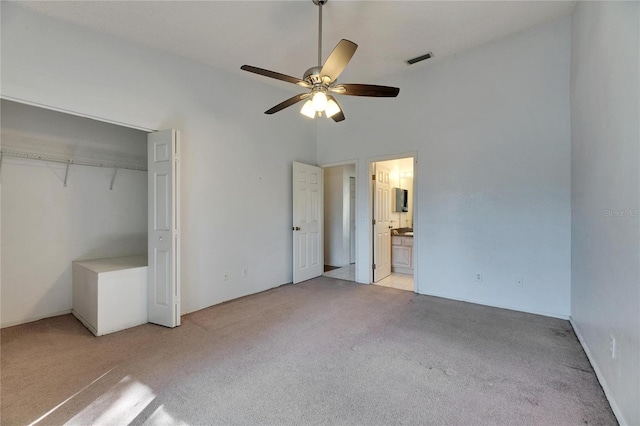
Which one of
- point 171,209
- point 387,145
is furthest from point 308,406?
point 387,145

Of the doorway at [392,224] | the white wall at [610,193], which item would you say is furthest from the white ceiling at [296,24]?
the doorway at [392,224]

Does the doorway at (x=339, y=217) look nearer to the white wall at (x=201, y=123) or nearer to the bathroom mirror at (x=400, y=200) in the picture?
the bathroom mirror at (x=400, y=200)

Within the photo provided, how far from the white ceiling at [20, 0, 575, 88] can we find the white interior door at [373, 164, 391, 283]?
6.48 ft

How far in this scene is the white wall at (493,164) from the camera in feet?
10.5

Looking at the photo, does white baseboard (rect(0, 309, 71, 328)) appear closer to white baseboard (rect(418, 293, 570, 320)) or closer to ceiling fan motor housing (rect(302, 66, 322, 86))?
ceiling fan motor housing (rect(302, 66, 322, 86))

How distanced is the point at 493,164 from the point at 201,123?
12.6 feet

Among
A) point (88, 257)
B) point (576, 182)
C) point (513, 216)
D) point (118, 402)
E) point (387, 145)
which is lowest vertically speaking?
point (118, 402)

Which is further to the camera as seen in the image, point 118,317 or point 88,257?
point 88,257

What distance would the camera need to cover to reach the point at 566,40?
3.12 m

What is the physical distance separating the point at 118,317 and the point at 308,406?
95.5 inches

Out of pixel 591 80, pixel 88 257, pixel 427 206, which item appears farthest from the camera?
pixel 427 206

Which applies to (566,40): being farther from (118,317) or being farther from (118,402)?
(118,317)

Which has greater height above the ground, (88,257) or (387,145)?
(387,145)

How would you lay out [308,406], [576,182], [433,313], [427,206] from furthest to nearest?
[427,206], [433,313], [576,182], [308,406]
